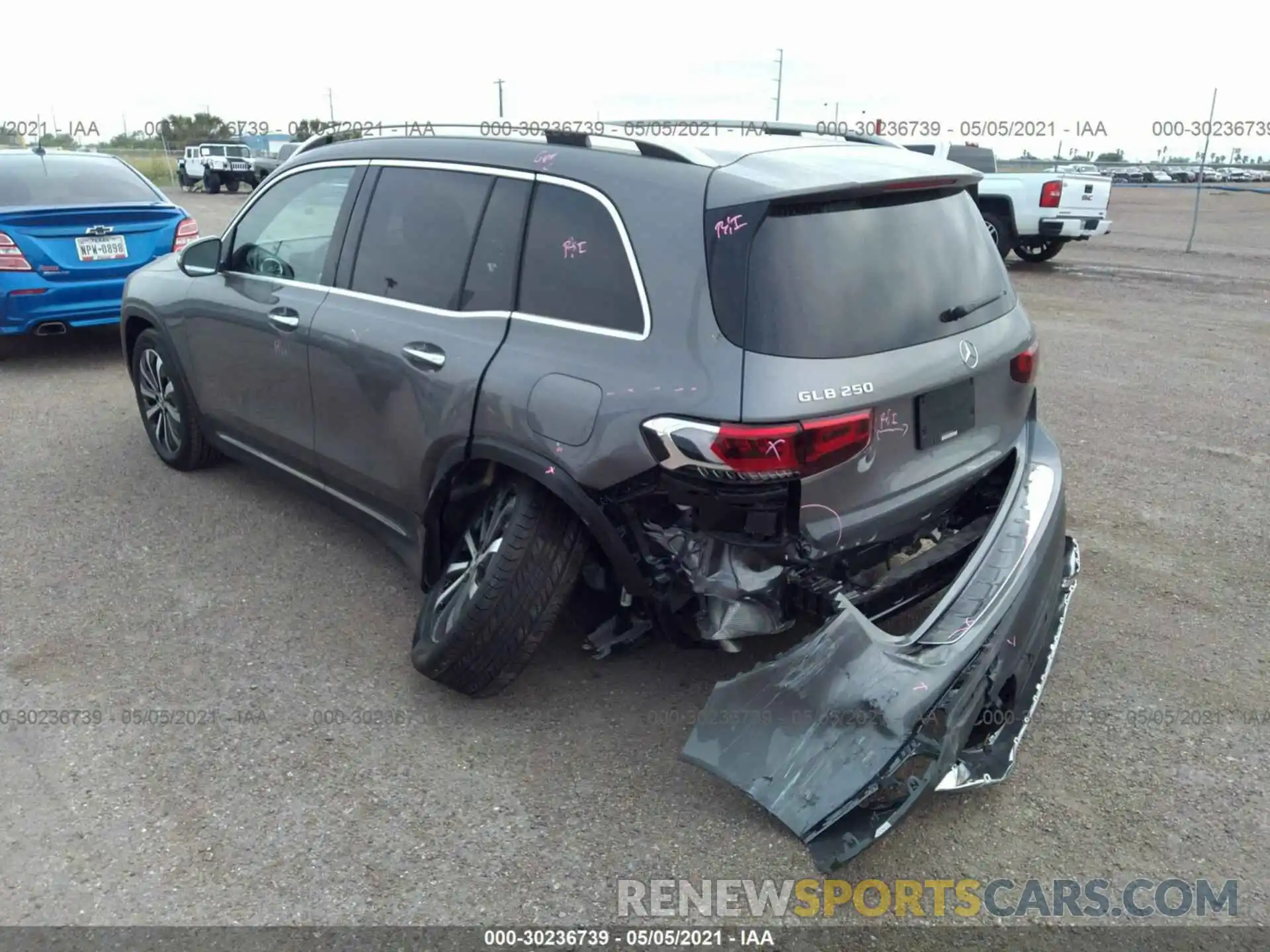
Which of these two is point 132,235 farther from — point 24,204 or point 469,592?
point 469,592

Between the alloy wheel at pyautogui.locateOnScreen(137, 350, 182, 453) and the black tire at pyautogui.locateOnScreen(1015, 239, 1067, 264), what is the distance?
40.8 feet

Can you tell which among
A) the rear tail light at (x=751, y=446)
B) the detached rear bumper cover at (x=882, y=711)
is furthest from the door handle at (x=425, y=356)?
the detached rear bumper cover at (x=882, y=711)

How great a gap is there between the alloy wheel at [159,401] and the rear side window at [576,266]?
2.86 metres

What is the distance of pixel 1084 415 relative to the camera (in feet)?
22.0

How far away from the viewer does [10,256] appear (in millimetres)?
7242

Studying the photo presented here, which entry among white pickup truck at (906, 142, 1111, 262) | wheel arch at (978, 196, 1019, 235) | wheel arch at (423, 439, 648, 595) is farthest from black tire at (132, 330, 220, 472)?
wheel arch at (978, 196, 1019, 235)

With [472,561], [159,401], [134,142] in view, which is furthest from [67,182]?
[134,142]

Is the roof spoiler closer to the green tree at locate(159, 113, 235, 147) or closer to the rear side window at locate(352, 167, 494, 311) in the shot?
the rear side window at locate(352, 167, 494, 311)

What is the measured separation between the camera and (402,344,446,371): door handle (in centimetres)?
345

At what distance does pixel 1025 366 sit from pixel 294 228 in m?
3.09

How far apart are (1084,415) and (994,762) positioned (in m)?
4.50

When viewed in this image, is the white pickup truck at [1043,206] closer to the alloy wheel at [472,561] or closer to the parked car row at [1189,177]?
the alloy wheel at [472,561]

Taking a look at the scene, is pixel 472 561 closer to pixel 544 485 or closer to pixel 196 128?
pixel 544 485

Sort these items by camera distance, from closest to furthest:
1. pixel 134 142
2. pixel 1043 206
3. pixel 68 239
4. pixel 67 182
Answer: pixel 68 239 → pixel 67 182 → pixel 1043 206 → pixel 134 142
